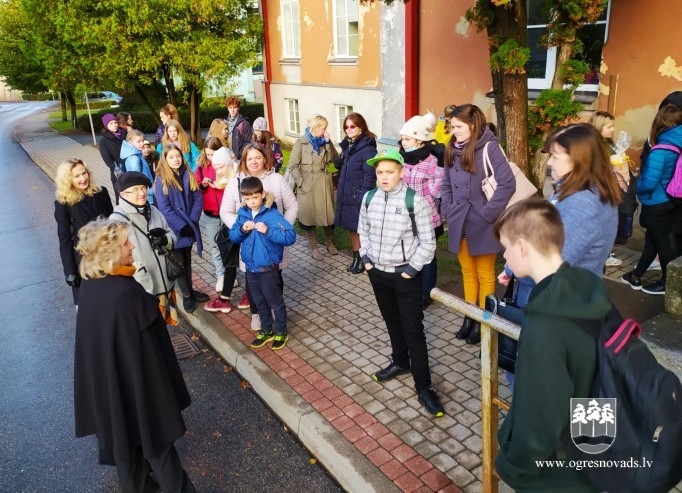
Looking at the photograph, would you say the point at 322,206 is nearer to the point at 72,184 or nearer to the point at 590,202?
the point at 72,184

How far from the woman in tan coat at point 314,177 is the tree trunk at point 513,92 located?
7.39ft

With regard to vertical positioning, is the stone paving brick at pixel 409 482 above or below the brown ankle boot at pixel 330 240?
below

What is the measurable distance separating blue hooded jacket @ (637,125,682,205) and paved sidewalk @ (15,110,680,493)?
51.2 inches

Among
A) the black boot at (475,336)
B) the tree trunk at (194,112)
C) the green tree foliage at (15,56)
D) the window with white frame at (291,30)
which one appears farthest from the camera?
the green tree foliage at (15,56)


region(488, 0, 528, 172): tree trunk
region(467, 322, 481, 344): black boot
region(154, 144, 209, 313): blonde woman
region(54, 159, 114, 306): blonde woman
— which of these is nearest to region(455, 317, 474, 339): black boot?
region(467, 322, 481, 344): black boot

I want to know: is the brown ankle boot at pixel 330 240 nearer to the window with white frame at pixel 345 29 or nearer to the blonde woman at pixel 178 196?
the blonde woman at pixel 178 196

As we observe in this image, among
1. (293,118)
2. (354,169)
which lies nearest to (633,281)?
(354,169)

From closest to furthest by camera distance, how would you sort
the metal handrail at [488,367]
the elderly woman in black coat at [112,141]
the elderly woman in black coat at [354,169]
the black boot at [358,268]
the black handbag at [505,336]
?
the metal handrail at [488,367], the black handbag at [505,336], the elderly woman in black coat at [354,169], the black boot at [358,268], the elderly woman in black coat at [112,141]

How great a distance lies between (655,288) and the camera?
5.86 meters

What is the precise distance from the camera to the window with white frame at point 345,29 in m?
14.1

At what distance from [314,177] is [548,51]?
4.35 meters

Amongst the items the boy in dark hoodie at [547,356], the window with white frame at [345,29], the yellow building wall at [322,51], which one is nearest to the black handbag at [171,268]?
the boy in dark hoodie at [547,356]

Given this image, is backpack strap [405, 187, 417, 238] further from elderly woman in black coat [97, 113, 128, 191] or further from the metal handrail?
elderly woman in black coat [97, 113, 128, 191]

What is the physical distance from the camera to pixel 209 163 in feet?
21.1
